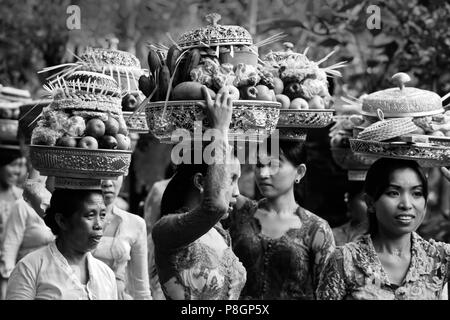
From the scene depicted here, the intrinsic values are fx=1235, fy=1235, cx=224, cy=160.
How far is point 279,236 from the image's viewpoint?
728 cm

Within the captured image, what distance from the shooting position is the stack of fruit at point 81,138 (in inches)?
249

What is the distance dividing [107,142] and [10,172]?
18.0ft

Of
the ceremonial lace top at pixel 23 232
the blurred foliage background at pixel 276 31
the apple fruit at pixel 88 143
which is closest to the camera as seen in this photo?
the apple fruit at pixel 88 143

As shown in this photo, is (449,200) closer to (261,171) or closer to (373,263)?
(261,171)

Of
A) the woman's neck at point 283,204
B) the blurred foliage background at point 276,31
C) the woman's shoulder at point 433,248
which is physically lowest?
the woman's shoulder at point 433,248

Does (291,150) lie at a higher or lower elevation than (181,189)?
higher

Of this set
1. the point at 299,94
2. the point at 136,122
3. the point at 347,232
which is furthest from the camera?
the point at 347,232

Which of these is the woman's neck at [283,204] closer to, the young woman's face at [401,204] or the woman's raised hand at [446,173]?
the woman's raised hand at [446,173]

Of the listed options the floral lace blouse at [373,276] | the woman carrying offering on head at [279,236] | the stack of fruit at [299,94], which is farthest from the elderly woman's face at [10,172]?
the floral lace blouse at [373,276]

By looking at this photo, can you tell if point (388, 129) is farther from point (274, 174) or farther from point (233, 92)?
point (274, 174)

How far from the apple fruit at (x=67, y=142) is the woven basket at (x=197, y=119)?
16.5 inches

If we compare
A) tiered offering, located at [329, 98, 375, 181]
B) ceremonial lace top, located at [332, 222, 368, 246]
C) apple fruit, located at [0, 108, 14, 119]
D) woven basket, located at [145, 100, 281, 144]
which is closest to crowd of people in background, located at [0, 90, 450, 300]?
woven basket, located at [145, 100, 281, 144]

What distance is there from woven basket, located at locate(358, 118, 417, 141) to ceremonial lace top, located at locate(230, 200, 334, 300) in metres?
0.92

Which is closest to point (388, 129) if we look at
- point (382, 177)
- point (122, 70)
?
point (382, 177)
